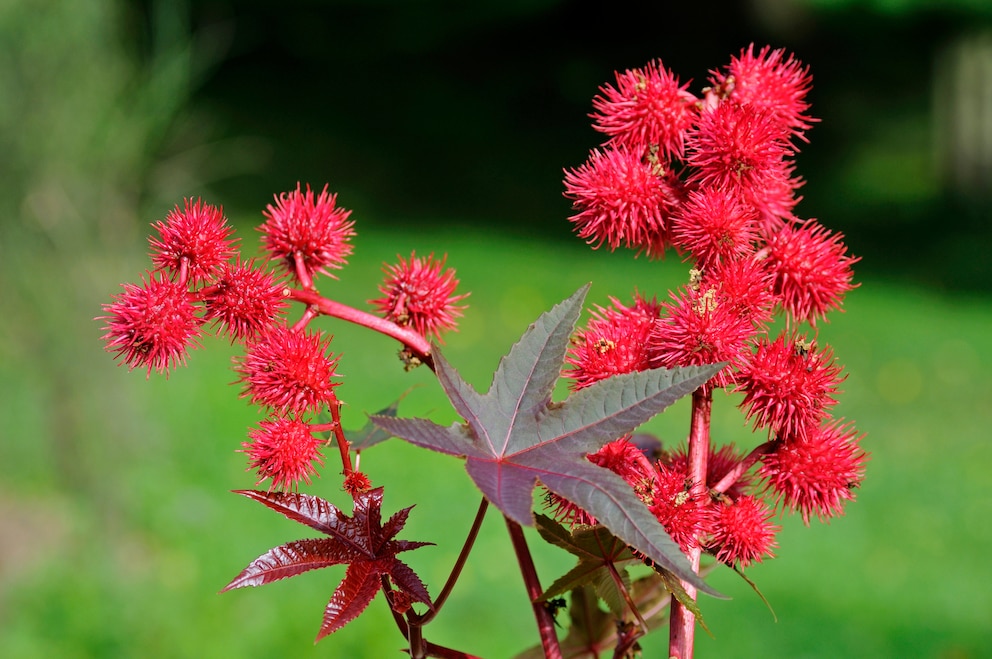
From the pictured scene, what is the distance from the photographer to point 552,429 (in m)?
0.96

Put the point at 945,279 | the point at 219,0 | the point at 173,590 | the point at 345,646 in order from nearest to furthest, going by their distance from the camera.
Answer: the point at 345,646, the point at 173,590, the point at 945,279, the point at 219,0

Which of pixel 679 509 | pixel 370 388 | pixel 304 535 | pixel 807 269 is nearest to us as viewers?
pixel 679 509

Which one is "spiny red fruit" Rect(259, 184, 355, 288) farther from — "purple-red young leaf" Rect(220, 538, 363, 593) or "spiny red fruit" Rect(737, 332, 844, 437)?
"spiny red fruit" Rect(737, 332, 844, 437)

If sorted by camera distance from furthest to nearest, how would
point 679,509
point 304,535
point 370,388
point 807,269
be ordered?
point 370,388
point 304,535
point 807,269
point 679,509

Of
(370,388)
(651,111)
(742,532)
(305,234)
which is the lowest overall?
(742,532)

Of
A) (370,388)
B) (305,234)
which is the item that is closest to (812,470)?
(305,234)

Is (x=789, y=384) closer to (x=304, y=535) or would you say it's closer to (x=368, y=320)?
(x=368, y=320)

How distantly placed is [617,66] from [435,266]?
13.5 meters

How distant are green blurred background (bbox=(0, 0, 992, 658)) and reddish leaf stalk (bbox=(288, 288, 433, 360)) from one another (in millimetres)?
2804

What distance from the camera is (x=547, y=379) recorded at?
3.20 feet

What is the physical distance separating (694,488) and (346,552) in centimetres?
32

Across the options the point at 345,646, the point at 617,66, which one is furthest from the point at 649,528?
the point at 617,66

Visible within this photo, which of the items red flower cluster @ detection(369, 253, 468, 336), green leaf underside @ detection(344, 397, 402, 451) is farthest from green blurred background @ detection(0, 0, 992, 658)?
red flower cluster @ detection(369, 253, 468, 336)

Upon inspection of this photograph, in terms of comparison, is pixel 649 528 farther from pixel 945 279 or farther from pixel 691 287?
pixel 945 279
